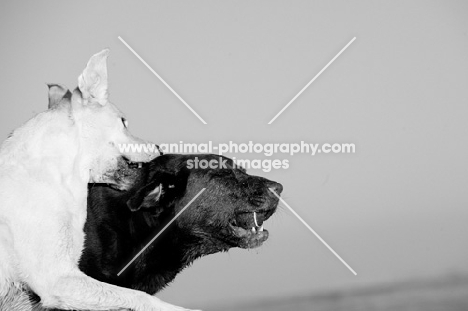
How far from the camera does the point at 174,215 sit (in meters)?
7.59

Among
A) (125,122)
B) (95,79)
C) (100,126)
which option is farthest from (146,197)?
(95,79)

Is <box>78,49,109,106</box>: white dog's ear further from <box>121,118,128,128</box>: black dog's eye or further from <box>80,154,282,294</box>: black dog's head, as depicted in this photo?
<box>80,154,282,294</box>: black dog's head

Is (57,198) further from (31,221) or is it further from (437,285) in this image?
(437,285)

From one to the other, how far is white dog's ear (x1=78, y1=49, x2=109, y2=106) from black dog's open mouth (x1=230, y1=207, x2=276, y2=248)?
1891mm

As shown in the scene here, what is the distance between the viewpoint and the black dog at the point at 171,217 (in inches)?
283

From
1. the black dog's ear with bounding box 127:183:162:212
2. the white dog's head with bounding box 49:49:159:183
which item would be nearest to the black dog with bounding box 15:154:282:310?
the black dog's ear with bounding box 127:183:162:212

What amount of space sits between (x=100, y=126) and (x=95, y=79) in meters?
0.44

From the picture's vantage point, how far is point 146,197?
23.6 ft

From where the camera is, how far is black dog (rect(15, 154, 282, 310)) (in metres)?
7.18

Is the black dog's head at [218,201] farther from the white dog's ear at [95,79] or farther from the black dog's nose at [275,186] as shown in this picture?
the white dog's ear at [95,79]

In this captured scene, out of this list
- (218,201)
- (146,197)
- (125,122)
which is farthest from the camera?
(218,201)

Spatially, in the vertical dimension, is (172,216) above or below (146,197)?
below

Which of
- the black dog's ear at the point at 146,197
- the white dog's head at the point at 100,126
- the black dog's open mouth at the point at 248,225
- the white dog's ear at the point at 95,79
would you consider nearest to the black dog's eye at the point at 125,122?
the white dog's head at the point at 100,126

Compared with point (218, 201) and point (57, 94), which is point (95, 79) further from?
point (218, 201)
